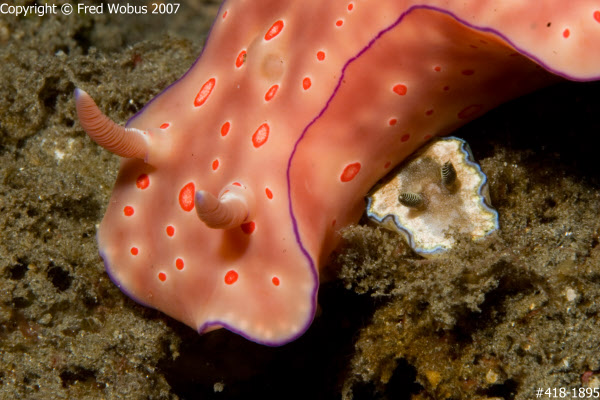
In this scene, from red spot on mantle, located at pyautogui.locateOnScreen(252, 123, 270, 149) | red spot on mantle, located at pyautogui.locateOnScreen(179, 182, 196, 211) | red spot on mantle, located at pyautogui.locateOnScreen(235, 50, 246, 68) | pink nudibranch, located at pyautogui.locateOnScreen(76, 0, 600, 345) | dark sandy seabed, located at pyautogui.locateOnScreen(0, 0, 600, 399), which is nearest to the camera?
pink nudibranch, located at pyautogui.locateOnScreen(76, 0, 600, 345)

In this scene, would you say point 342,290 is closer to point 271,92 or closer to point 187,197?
point 187,197

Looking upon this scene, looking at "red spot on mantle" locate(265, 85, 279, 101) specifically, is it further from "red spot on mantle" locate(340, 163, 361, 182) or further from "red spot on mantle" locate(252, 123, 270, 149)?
"red spot on mantle" locate(340, 163, 361, 182)

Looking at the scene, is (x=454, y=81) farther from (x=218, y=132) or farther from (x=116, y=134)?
(x=116, y=134)

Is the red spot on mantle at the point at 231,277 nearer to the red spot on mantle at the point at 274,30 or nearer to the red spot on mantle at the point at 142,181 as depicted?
the red spot on mantle at the point at 142,181

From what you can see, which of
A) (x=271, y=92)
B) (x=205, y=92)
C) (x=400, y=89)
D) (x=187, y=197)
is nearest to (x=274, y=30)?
(x=271, y=92)

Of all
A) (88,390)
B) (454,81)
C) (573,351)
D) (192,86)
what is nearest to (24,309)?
(88,390)

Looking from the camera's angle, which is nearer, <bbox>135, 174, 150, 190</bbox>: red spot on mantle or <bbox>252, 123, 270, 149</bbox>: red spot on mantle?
<bbox>252, 123, 270, 149</bbox>: red spot on mantle

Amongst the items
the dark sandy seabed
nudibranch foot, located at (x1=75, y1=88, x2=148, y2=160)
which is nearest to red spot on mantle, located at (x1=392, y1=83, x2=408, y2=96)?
the dark sandy seabed
